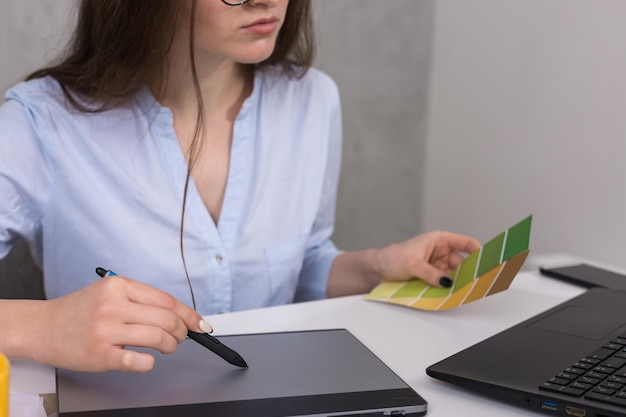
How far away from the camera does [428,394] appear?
2.64ft

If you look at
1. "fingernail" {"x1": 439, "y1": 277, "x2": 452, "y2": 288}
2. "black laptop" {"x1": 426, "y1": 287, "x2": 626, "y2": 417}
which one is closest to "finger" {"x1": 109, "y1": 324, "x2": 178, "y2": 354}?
"black laptop" {"x1": 426, "y1": 287, "x2": 626, "y2": 417}

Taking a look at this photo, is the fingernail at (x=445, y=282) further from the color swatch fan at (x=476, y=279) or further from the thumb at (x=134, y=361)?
the thumb at (x=134, y=361)

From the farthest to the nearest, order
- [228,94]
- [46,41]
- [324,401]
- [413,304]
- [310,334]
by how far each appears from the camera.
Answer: [46,41], [228,94], [413,304], [310,334], [324,401]

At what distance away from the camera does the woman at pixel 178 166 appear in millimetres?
1138

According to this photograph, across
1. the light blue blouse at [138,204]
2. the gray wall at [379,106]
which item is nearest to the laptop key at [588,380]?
the light blue blouse at [138,204]

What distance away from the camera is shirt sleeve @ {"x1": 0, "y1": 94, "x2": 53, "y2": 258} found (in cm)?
111

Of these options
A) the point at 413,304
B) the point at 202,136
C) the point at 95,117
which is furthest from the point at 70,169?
the point at 413,304

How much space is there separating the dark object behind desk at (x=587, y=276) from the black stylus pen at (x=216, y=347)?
23.9 inches

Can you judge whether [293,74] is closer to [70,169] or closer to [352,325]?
[70,169]

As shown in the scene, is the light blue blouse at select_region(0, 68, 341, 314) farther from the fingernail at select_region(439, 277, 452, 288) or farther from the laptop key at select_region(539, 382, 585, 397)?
the laptop key at select_region(539, 382, 585, 397)

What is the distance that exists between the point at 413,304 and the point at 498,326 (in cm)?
12

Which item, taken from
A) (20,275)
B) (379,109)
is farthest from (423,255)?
(379,109)

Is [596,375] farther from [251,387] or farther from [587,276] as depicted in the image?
[587,276]

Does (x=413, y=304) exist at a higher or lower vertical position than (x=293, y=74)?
lower
